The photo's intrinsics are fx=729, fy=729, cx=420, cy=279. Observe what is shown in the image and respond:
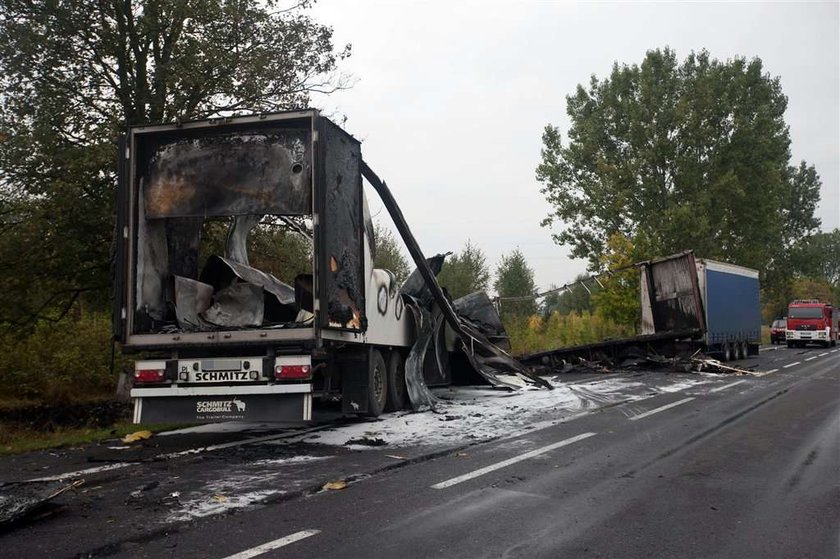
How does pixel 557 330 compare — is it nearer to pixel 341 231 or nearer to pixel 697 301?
pixel 697 301

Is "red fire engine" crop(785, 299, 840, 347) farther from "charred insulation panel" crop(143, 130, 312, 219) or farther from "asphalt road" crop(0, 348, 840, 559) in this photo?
"charred insulation panel" crop(143, 130, 312, 219)

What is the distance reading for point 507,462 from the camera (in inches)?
279

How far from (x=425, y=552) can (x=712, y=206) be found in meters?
38.8

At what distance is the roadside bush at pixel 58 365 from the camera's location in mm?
13531

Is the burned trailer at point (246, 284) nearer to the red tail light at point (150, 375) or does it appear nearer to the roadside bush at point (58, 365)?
the red tail light at point (150, 375)

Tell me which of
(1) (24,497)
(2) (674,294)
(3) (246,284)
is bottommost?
(1) (24,497)

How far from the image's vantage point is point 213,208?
29.1 ft

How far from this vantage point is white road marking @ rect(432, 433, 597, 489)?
243 inches

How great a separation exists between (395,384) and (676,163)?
32197 millimetres

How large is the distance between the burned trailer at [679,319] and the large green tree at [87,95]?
11350 millimetres

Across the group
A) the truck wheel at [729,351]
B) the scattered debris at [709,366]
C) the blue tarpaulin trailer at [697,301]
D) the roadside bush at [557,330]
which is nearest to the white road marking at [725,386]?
the scattered debris at [709,366]

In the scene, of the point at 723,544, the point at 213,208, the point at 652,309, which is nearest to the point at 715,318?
the point at 652,309

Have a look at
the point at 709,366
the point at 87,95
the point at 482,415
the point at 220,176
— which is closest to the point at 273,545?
the point at 220,176

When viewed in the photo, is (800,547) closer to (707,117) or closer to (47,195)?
(47,195)
